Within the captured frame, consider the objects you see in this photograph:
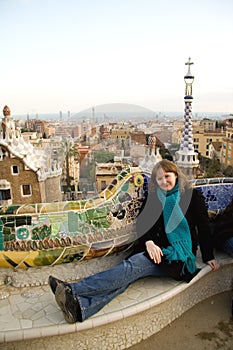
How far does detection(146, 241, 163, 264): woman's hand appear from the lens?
283cm

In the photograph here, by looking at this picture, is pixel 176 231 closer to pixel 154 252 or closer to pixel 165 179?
pixel 154 252

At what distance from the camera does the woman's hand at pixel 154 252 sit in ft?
9.27

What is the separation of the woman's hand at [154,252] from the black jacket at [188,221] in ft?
0.40

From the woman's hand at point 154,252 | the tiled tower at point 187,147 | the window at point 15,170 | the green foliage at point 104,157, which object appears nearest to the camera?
the woman's hand at point 154,252

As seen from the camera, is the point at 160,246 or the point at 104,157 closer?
the point at 160,246

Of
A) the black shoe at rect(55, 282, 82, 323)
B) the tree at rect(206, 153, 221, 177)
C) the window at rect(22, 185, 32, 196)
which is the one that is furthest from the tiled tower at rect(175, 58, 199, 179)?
the tree at rect(206, 153, 221, 177)

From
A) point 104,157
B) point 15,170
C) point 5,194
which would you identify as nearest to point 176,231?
point 15,170

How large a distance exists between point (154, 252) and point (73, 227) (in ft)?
2.88

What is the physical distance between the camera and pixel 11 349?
2498mm

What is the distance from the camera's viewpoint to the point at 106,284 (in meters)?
2.61

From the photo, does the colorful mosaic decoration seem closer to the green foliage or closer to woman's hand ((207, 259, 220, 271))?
woman's hand ((207, 259, 220, 271))

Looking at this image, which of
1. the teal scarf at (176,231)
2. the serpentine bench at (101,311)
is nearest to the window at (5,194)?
the serpentine bench at (101,311)

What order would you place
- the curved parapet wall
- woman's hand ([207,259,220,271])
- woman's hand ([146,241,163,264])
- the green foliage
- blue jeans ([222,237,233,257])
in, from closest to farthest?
woman's hand ([146,241,163,264]) → the curved parapet wall → woman's hand ([207,259,220,271]) → blue jeans ([222,237,233,257]) → the green foliage

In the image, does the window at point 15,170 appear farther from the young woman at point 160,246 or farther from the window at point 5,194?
the young woman at point 160,246
